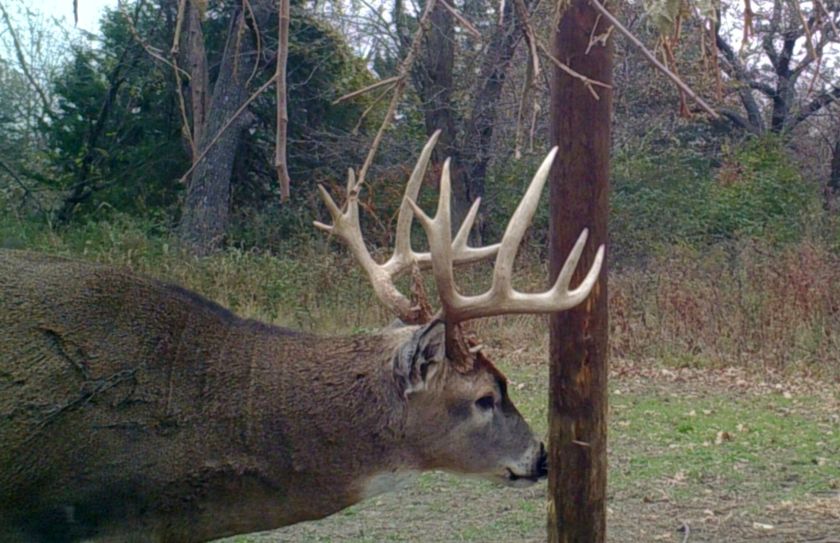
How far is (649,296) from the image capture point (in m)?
15.4

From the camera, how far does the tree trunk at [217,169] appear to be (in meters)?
19.9

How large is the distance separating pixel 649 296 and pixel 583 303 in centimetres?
1038

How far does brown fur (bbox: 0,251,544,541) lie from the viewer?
449 cm

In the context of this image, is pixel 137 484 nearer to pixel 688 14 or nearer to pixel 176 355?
pixel 176 355

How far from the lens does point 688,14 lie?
4.17 metres

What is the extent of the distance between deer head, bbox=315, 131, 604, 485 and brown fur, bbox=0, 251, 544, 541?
11mm

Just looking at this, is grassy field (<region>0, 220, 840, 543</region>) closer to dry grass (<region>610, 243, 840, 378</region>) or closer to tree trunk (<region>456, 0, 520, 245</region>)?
dry grass (<region>610, 243, 840, 378</region>)

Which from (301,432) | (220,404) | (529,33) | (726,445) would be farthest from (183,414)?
(726,445)

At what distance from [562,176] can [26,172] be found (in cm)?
1865

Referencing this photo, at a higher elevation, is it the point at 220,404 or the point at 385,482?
the point at 220,404

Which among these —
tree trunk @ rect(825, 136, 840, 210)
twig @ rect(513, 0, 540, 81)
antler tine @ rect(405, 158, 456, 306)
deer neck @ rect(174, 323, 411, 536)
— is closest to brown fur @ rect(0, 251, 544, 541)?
deer neck @ rect(174, 323, 411, 536)

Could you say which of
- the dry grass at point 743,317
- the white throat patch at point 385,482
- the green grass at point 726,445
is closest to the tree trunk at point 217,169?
the dry grass at point 743,317

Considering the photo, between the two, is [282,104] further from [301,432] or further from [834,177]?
[834,177]

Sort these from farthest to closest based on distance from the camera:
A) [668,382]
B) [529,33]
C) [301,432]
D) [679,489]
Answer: [668,382]
[679,489]
[301,432]
[529,33]
